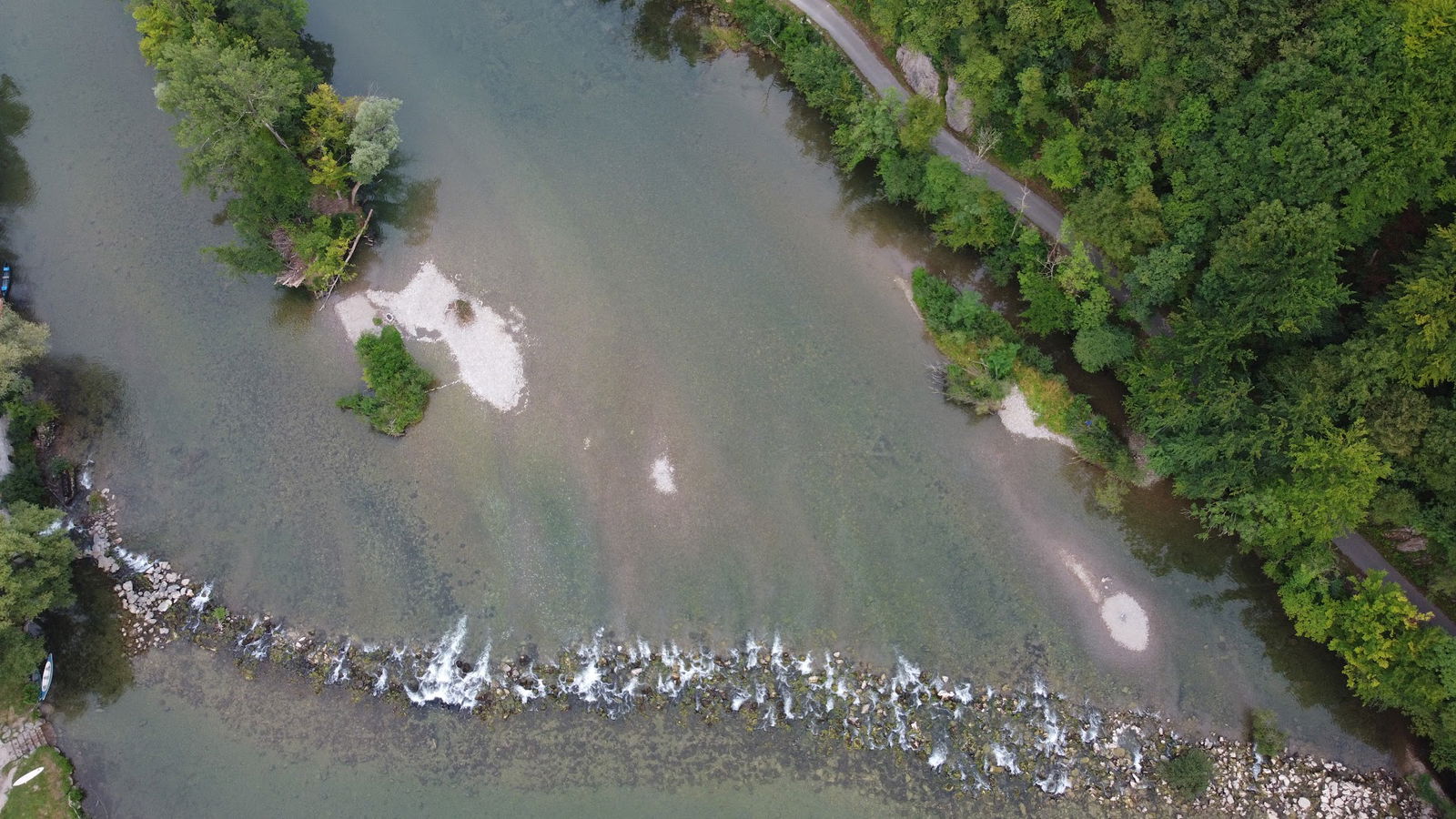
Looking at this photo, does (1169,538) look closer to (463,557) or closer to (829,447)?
(829,447)

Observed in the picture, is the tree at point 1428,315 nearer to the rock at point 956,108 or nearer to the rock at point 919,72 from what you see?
the rock at point 956,108

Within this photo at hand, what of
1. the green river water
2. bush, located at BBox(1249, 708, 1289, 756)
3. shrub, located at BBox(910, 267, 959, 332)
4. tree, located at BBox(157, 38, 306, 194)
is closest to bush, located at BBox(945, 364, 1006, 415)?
the green river water

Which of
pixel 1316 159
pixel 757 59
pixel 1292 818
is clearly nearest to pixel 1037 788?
pixel 1292 818

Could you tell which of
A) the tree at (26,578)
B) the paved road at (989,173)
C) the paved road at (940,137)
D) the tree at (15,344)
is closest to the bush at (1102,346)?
the paved road at (989,173)

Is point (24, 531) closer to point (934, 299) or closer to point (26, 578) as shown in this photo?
point (26, 578)

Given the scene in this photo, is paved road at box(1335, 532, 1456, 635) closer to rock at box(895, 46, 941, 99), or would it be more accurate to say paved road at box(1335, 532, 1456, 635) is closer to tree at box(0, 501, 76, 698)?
rock at box(895, 46, 941, 99)

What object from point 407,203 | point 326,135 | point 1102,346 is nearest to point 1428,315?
point 1102,346
